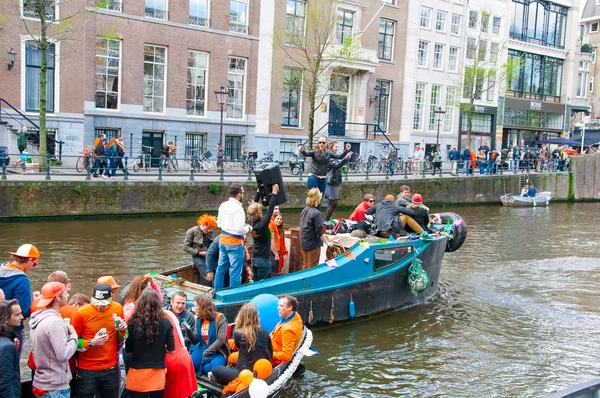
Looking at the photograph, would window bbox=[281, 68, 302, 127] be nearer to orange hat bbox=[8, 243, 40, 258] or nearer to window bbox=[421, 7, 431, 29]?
window bbox=[421, 7, 431, 29]

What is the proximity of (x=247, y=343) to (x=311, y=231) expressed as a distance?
390 cm

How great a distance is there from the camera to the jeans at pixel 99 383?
6.11 metres

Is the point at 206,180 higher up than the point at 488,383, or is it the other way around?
the point at 206,180

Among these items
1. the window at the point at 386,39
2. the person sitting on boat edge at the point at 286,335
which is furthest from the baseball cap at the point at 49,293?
the window at the point at 386,39

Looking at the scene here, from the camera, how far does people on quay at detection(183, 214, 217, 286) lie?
1076 centimetres

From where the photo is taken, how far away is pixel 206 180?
24109 millimetres

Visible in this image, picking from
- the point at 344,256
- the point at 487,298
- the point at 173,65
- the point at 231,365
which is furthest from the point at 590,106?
the point at 231,365

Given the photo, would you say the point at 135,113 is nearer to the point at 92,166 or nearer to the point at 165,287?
the point at 92,166

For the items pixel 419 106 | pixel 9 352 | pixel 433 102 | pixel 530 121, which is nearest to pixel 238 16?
pixel 419 106

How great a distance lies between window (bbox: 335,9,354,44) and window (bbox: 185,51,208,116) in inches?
383

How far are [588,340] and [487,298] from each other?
109 inches

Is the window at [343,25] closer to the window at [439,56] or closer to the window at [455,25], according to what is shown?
the window at [439,56]

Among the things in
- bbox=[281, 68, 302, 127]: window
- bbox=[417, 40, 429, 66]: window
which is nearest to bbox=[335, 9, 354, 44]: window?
bbox=[281, 68, 302, 127]: window

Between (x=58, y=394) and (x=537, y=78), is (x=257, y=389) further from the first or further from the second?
(x=537, y=78)
